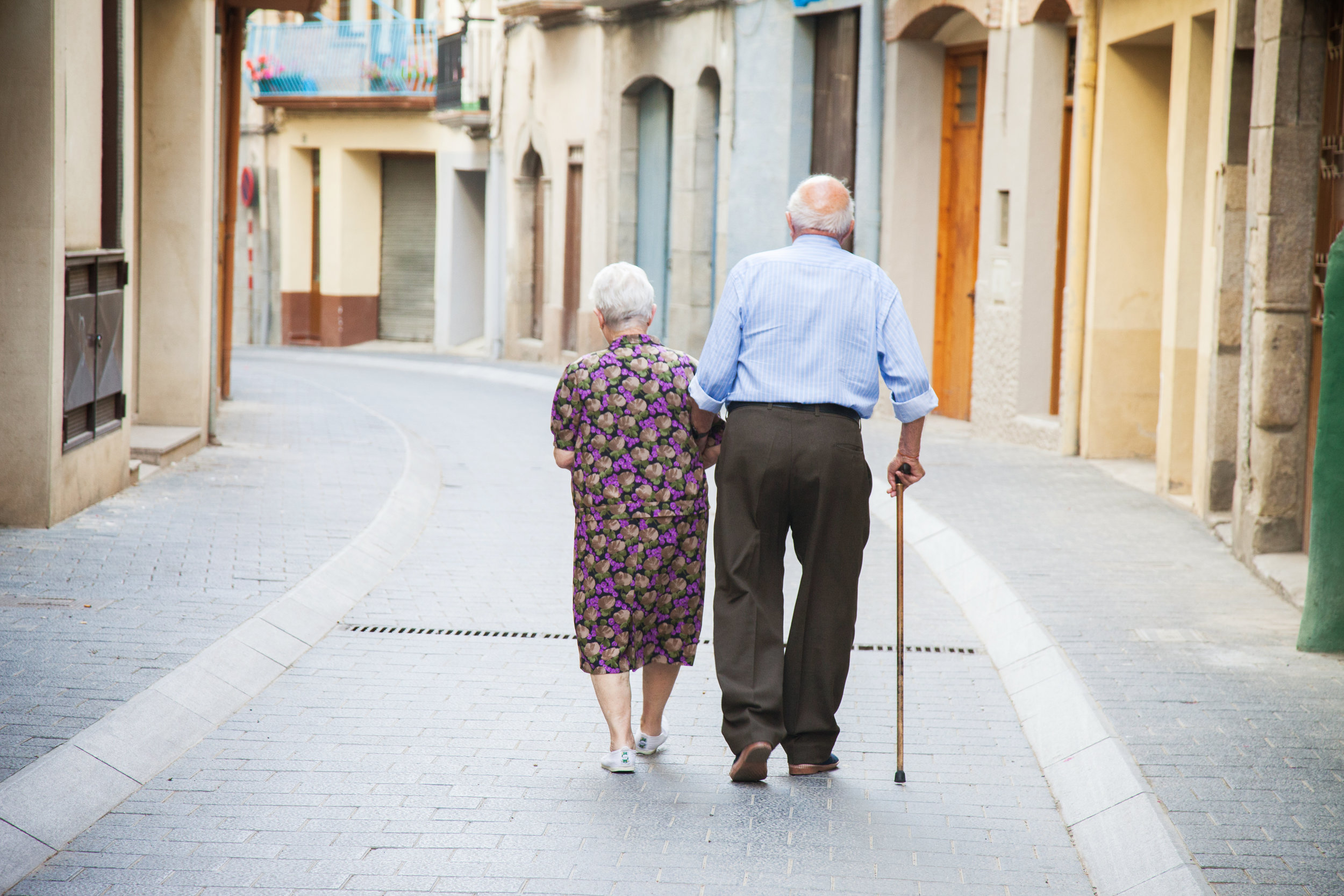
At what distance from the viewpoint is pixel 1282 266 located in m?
8.46

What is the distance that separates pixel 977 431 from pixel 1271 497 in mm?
6379

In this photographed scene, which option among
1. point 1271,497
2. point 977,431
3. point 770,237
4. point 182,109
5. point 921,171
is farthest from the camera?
point 770,237

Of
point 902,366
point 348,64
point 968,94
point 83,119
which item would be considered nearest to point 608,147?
point 968,94

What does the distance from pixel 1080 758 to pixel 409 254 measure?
2746cm

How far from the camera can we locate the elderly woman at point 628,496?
203 inches

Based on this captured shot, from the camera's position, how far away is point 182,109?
12125mm

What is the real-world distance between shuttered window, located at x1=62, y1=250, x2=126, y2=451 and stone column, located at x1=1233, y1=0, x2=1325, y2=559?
20.5ft

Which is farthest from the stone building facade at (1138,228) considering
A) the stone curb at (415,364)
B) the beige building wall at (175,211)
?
the beige building wall at (175,211)

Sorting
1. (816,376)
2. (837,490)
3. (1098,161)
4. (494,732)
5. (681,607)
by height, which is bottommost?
(494,732)

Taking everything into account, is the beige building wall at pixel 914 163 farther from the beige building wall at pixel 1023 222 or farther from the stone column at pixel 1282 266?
the stone column at pixel 1282 266

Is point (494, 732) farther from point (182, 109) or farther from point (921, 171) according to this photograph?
point (921, 171)

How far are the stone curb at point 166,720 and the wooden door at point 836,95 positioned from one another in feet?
31.6

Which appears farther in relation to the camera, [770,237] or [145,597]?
[770,237]

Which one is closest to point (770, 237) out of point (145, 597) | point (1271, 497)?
point (1271, 497)
